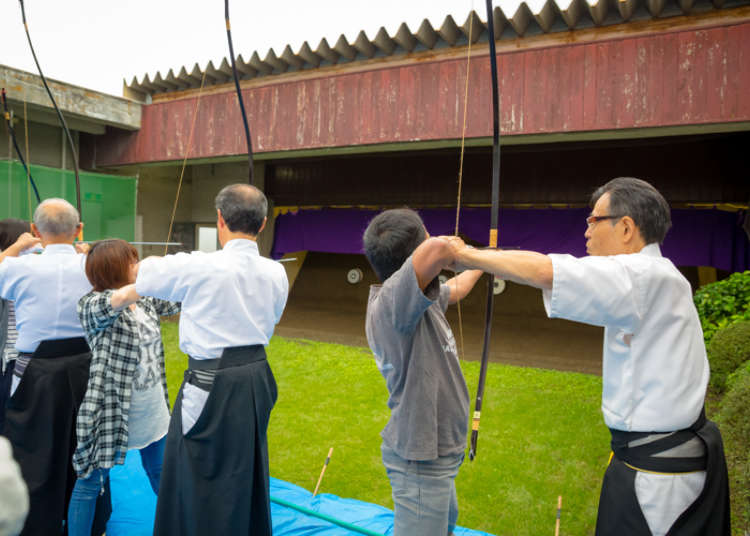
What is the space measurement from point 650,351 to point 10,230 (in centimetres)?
295

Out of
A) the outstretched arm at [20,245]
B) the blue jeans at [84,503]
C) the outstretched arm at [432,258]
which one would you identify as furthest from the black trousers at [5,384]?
the outstretched arm at [432,258]

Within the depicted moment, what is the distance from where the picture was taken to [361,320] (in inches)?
348

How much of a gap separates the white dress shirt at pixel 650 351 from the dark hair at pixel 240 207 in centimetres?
113

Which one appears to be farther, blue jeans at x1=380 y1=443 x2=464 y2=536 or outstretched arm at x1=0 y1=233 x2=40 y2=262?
outstretched arm at x1=0 y1=233 x2=40 y2=262

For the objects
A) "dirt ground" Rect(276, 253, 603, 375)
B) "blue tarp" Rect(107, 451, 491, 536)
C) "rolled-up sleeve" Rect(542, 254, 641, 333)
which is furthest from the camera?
"dirt ground" Rect(276, 253, 603, 375)

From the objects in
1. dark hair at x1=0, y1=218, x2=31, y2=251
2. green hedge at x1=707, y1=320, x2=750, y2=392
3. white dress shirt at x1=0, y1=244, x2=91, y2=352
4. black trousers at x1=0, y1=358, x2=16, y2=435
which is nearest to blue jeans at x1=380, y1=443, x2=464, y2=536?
white dress shirt at x1=0, y1=244, x2=91, y2=352

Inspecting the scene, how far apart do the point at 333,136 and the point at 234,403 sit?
446 centimetres

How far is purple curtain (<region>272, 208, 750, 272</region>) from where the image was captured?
20.2 feet

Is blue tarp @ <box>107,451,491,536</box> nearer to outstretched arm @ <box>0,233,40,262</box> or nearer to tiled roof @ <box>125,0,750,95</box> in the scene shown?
outstretched arm @ <box>0,233,40,262</box>

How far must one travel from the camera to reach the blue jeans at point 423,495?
147 centimetres

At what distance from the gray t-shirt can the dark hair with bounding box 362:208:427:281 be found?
3.3 inches

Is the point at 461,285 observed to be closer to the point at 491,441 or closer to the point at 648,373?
the point at 648,373

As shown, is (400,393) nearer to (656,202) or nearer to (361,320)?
(656,202)

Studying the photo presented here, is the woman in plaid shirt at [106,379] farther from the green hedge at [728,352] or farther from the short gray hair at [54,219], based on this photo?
the green hedge at [728,352]
